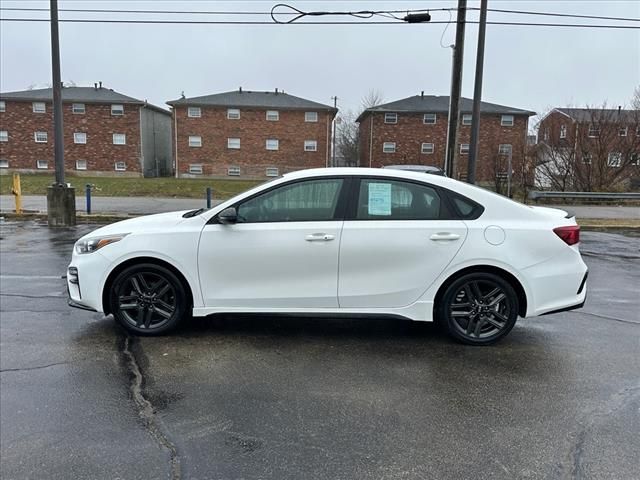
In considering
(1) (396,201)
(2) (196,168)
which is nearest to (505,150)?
(2) (196,168)

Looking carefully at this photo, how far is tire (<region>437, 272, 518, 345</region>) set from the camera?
14.6 feet

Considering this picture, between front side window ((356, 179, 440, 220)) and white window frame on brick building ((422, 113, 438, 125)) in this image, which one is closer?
front side window ((356, 179, 440, 220))

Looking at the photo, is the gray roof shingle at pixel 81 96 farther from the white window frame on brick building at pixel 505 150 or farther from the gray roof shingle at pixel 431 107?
the white window frame on brick building at pixel 505 150

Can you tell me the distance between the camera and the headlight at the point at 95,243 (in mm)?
4578

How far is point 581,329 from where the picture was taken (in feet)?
16.8

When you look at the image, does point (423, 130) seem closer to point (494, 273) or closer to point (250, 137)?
point (250, 137)

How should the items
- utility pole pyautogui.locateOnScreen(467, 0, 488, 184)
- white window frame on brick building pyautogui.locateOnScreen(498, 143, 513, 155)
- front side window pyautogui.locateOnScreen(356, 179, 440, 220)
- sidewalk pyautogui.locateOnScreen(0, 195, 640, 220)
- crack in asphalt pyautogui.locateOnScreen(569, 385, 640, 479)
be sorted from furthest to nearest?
white window frame on brick building pyautogui.locateOnScreen(498, 143, 513, 155) → sidewalk pyautogui.locateOnScreen(0, 195, 640, 220) → utility pole pyautogui.locateOnScreen(467, 0, 488, 184) → front side window pyautogui.locateOnScreen(356, 179, 440, 220) → crack in asphalt pyautogui.locateOnScreen(569, 385, 640, 479)

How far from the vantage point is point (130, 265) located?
4562mm

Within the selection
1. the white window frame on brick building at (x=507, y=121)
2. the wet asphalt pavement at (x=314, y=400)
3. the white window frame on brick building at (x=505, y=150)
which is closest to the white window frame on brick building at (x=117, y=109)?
the white window frame on brick building at (x=505, y=150)

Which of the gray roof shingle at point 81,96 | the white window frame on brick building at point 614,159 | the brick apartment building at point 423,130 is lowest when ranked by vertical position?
the white window frame on brick building at point 614,159

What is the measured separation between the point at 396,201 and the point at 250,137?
118 feet

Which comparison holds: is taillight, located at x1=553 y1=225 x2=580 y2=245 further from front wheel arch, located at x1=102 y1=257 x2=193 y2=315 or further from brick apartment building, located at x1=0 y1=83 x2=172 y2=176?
brick apartment building, located at x1=0 y1=83 x2=172 y2=176

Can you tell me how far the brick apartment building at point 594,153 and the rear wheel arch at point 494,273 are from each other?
1925 cm

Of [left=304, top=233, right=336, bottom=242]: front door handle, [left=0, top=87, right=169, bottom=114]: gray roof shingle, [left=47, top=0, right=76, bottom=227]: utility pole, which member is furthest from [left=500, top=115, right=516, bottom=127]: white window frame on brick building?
[left=304, top=233, right=336, bottom=242]: front door handle
